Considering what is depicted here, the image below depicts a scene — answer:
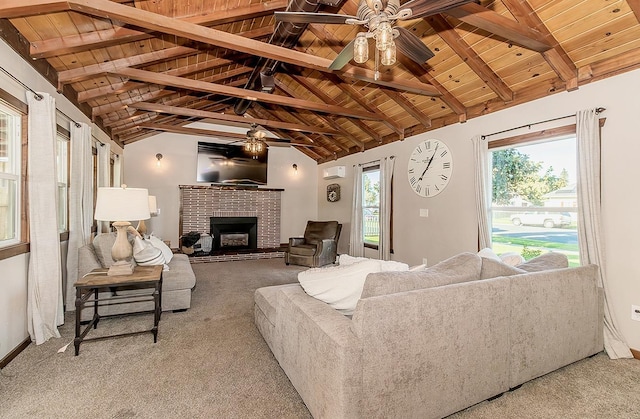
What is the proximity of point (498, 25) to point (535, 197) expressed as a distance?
76.2 inches

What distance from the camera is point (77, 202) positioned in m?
3.49

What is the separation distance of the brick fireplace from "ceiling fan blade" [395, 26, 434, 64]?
5.58m

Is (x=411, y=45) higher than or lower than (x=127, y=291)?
higher

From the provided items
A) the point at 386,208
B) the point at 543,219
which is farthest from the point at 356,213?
the point at 543,219

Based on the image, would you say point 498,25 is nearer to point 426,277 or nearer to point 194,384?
point 426,277

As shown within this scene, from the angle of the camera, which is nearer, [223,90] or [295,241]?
[223,90]

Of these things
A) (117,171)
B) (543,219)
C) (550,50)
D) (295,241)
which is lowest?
(295,241)

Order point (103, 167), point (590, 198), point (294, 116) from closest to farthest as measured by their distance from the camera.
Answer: point (590, 198)
point (103, 167)
point (294, 116)

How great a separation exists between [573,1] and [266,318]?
139 inches

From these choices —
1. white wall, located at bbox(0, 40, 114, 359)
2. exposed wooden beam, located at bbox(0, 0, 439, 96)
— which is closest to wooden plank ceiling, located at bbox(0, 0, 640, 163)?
exposed wooden beam, located at bbox(0, 0, 439, 96)

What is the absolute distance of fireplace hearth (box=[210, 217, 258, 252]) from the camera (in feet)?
24.3

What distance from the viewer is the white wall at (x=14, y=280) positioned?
224cm

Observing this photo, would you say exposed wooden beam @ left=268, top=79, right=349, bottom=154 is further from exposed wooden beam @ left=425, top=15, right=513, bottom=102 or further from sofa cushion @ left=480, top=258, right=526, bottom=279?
sofa cushion @ left=480, top=258, right=526, bottom=279

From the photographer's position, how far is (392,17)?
1.80m
